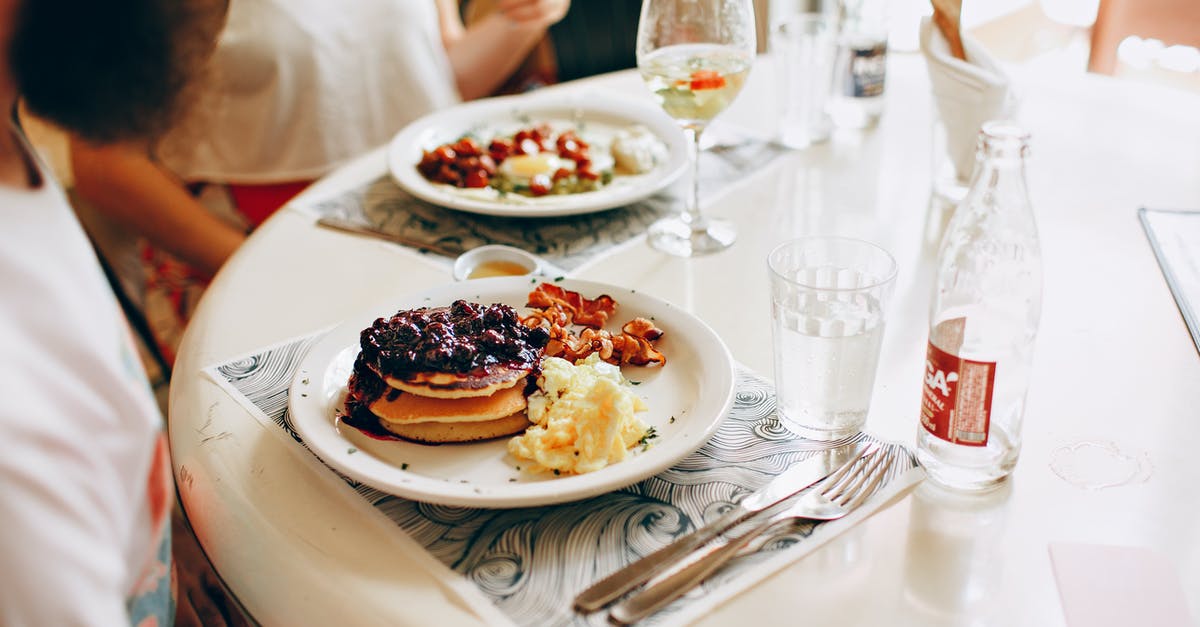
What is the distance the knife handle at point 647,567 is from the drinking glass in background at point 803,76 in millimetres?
1044

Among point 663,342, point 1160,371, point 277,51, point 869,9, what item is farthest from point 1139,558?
point 277,51

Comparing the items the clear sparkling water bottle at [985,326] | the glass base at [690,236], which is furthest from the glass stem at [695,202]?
the clear sparkling water bottle at [985,326]

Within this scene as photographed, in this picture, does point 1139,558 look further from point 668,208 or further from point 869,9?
point 869,9

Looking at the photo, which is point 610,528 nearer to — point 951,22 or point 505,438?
point 505,438

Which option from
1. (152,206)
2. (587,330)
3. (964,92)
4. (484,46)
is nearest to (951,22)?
(964,92)

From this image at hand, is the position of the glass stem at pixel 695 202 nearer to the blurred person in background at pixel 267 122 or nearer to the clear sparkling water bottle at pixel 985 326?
the clear sparkling water bottle at pixel 985 326

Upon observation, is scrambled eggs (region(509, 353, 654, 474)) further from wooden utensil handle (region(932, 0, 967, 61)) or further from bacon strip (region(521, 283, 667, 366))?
wooden utensil handle (region(932, 0, 967, 61))

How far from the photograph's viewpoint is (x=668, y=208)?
1496 mm

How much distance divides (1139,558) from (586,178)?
980 millimetres

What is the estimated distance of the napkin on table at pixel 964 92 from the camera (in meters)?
1.38

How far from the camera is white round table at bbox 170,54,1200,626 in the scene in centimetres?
76

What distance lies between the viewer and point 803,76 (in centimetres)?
167

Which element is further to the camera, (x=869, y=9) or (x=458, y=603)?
(x=869, y=9)

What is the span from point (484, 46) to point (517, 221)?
103 centimetres
